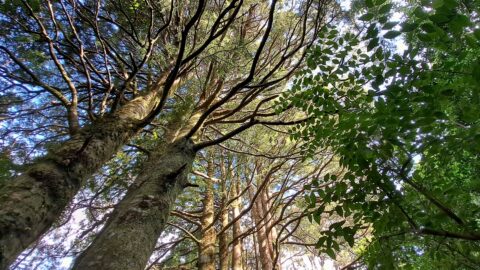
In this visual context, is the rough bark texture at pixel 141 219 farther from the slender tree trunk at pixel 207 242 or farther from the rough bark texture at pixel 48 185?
the slender tree trunk at pixel 207 242

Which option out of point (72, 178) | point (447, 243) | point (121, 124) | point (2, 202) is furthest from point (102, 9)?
point (447, 243)

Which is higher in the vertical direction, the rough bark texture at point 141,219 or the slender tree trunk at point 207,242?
the slender tree trunk at point 207,242

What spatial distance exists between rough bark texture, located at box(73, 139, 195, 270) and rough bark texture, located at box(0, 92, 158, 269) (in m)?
0.37

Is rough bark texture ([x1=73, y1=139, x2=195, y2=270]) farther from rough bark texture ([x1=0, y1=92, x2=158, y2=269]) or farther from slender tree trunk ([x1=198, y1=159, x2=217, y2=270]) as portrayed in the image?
slender tree trunk ([x1=198, y1=159, x2=217, y2=270])

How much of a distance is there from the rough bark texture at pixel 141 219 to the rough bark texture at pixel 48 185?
0.37 metres

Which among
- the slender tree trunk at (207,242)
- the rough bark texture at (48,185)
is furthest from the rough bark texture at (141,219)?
the slender tree trunk at (207,242)

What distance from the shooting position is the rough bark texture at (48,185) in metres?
1.81

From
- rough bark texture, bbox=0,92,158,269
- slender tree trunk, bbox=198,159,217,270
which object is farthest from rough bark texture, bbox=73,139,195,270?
slender tree trunk, bbox=198,159,217,270

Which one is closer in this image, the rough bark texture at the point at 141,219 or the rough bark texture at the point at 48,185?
the rough bark texture at the point at 141,219

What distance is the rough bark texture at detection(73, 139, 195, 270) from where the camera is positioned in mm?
1650

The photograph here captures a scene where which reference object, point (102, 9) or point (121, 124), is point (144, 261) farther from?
point (102, 9)

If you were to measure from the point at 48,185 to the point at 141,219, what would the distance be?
2.42ft

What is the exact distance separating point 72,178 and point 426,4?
248 cm

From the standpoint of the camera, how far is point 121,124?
3191mm
